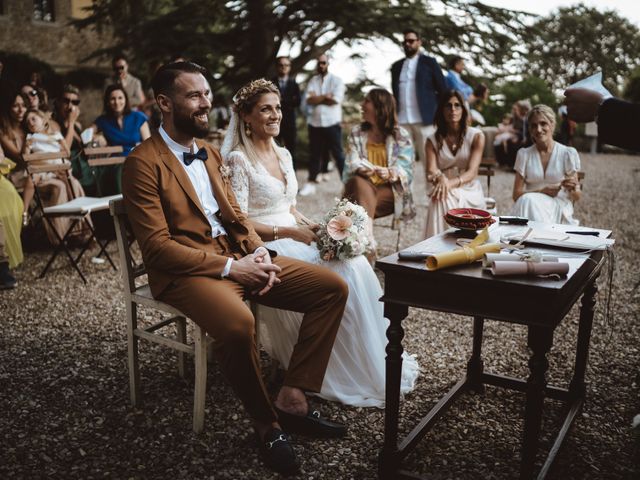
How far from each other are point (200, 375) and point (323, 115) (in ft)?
24.9

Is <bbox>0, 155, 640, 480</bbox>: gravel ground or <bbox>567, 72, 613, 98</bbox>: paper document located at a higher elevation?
<bbox>567, 72, 613, 98</bbox>: paper document

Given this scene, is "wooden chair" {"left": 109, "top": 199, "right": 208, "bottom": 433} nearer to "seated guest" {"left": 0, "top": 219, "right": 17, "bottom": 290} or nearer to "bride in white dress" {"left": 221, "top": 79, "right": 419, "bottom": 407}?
"bride in white dress" {"left": 221, "top": 79, "right": 419, "bottom": 407}

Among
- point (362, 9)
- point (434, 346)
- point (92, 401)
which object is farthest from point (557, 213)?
point (362, 9)

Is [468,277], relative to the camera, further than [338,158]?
No

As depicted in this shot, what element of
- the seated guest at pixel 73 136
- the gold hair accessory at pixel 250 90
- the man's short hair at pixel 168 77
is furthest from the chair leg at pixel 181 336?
the seated guest at pixel 73 136

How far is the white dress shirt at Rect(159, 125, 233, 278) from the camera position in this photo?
10.1ft

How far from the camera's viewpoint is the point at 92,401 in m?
3.27

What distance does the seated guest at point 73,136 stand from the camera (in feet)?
23.3

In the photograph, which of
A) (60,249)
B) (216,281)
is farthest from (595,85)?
(60,249)

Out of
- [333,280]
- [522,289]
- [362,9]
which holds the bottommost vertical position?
[333,280]

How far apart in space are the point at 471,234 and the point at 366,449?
118 centimetres

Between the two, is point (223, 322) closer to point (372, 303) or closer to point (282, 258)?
point (282, 258)

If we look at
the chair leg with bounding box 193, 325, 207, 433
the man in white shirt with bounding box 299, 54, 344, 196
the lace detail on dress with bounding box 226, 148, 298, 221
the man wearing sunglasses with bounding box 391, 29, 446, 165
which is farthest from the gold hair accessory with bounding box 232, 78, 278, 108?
the man in white shirt with bounding box 299, 54, 344, 196

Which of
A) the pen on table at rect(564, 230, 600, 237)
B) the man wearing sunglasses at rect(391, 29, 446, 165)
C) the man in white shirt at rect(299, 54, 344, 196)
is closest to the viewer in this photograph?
the pen on table at rect(564, 230, 600, 237)
